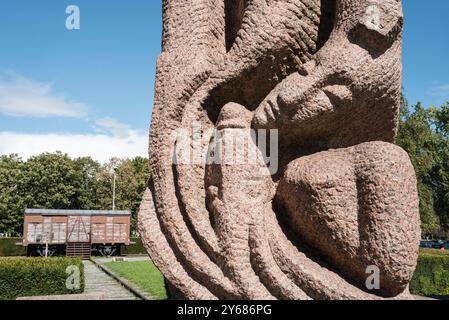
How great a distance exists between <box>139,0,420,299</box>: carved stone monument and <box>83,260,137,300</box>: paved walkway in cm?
548

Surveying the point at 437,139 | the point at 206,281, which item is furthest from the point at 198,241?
the point at 437,139

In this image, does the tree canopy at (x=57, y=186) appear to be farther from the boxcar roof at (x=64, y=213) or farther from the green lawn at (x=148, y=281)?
the green lawn at (x=148, y=281)

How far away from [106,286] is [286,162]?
888 centimetres

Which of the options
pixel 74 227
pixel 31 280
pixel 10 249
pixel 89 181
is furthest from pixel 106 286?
pixel 89 181

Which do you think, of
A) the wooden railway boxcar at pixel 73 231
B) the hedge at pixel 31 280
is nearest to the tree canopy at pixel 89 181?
the wooden railway boxcar at pixel 73 231

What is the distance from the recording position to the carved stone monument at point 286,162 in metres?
2.97

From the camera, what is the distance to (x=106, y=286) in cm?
1100

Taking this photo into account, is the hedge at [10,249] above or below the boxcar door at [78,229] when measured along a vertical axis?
below

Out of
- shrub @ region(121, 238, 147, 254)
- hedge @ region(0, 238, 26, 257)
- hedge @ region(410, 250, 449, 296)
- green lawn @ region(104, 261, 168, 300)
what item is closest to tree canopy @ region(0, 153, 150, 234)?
shrub @ region(121, 238, 147, 254)

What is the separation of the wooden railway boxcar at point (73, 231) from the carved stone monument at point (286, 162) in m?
17.7

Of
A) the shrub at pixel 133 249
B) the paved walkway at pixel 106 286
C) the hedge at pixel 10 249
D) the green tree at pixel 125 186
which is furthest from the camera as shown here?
the green tree at pixel 125 186

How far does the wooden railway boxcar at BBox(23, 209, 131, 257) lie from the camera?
20.0 metres

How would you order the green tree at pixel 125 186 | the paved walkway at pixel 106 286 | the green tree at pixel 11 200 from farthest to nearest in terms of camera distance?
the green tree at pixel 125 186 < the green tree at pixel 11 200 < the paved walkway at pixel 106 286

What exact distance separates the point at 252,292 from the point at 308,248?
23.0 inches
